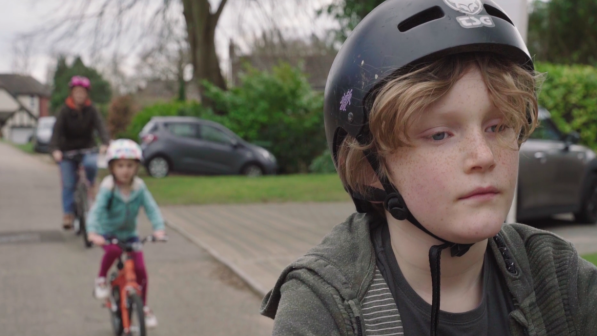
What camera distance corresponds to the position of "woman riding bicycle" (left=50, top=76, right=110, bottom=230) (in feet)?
30.6

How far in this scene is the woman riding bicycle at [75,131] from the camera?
9336 mm

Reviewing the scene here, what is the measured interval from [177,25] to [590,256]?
18113 mm

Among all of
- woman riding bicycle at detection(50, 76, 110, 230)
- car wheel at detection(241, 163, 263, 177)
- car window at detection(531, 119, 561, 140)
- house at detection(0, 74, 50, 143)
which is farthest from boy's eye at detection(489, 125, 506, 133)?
house at detection(0, 74, 50, 143)

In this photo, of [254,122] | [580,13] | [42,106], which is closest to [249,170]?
[254,122]

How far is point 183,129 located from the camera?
19.0 m

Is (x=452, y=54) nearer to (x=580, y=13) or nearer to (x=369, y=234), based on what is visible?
(x=369, y=234)

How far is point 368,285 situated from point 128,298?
385 centimetres

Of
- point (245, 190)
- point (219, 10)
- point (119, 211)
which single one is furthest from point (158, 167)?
point (119, 211)

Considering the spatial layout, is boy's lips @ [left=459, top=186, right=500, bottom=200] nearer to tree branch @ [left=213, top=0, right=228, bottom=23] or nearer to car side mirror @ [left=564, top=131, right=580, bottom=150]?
car side mirror @ [left=564, top=131, right=580, bottom=150]

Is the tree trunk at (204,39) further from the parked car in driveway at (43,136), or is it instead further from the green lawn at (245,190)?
the parked car in driveway at (43,136)

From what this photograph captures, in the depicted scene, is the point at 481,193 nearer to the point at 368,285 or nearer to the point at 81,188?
the point at 368,285

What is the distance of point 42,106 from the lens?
8975cm

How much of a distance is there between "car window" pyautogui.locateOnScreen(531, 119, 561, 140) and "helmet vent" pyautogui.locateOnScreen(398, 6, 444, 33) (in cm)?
830

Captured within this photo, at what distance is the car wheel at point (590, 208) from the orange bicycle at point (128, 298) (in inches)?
280
